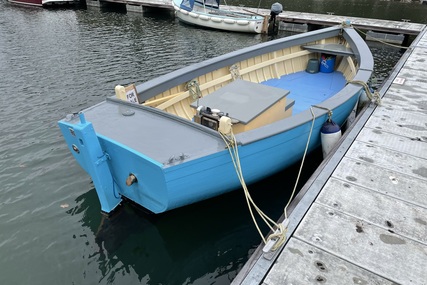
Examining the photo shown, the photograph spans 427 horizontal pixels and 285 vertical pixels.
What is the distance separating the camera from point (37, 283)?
14.8 ft

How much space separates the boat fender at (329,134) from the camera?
19.8 ft

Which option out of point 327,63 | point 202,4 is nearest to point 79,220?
point 327,63

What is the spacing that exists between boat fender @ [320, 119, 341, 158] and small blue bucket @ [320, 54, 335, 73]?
4.73m

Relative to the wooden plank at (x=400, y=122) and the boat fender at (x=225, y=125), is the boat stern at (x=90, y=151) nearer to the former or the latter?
the boat fender at (x=225, y=125)

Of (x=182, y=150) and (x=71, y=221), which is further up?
(x=182, y=150)

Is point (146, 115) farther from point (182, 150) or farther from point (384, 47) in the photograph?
point (384, 47)

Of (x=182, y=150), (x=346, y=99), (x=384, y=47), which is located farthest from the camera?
(x=384, y=47)

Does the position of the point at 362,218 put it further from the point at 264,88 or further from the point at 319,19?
the point at 319,19

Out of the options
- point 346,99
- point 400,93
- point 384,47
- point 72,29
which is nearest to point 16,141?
point 346,99

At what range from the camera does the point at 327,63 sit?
33.3ft

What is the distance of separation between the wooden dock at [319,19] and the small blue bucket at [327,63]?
10910 millimetres

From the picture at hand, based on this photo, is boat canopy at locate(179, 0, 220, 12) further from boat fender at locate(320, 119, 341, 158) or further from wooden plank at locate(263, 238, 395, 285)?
wooden plank at locate(263, 238, 395, 285)

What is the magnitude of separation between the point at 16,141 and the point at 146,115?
15.8 ft

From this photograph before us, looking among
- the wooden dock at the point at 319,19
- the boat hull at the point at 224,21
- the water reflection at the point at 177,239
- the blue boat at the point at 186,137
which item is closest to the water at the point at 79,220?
the water reflection at the point at 177,239
